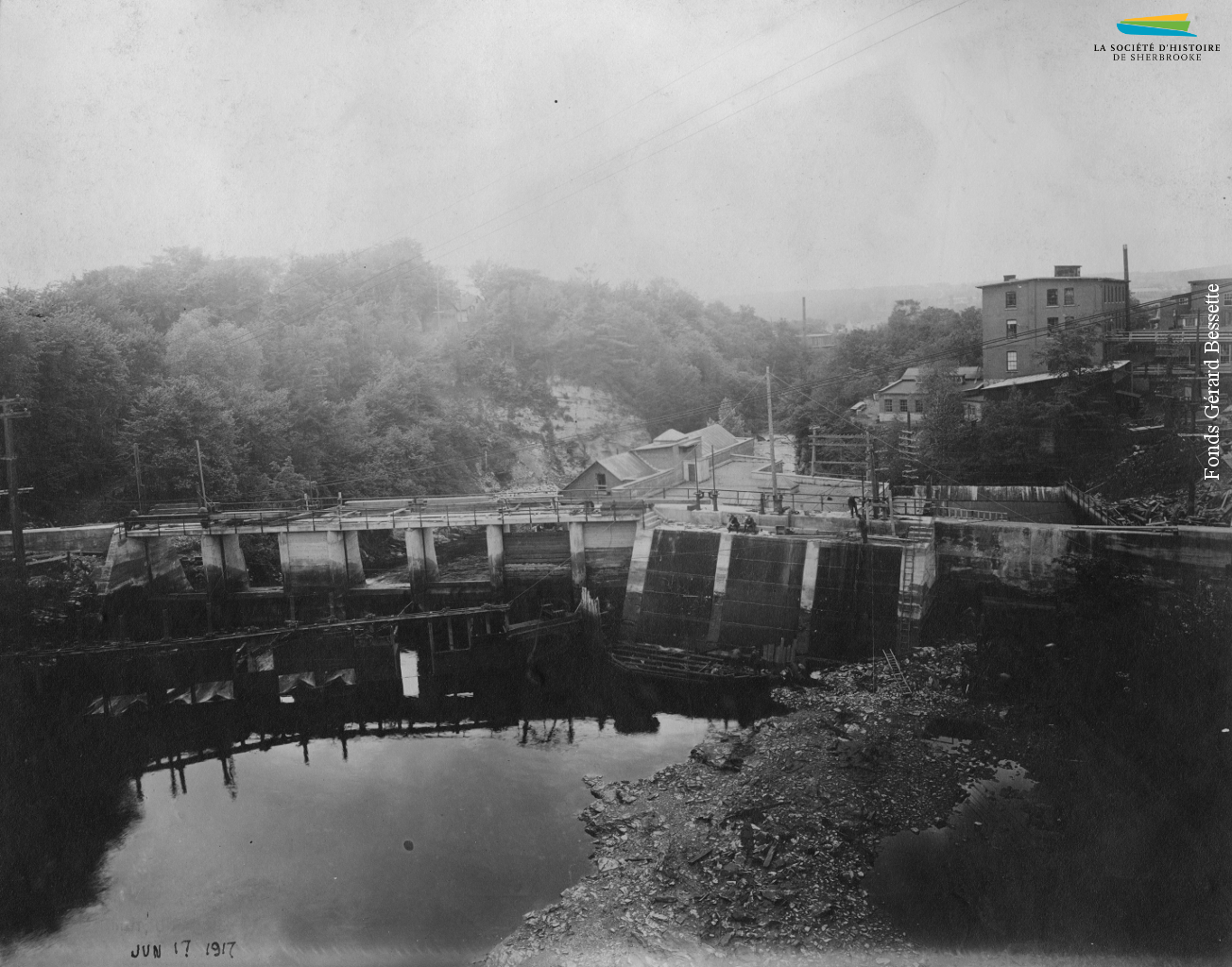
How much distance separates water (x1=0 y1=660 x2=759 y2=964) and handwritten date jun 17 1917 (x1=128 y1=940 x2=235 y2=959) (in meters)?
0.04

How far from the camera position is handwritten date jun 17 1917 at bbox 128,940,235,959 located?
365 inches

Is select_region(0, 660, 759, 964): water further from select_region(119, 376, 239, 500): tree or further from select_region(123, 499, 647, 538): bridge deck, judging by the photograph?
select_region(119, 376, 239, 500): tree

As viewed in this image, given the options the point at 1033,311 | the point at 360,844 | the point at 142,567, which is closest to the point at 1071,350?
the point at 1033,311

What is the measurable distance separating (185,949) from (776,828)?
7.82 meters

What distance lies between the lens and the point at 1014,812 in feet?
35.1

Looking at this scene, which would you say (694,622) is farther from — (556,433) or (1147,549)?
(556,433)

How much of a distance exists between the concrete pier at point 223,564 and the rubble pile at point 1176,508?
80.6ft

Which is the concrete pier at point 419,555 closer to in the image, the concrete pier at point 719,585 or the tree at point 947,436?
the concrete pier at point 719,585

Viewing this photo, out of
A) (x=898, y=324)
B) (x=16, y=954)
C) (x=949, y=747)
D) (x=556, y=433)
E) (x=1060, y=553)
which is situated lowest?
(x=16, y=954)

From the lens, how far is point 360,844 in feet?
36.7

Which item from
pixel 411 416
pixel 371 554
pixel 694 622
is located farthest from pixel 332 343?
pixel 694 622

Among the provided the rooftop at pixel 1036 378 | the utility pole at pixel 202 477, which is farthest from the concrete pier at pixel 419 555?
the rooftop at pixel 1036 378

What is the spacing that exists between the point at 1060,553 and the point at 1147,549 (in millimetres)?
1653

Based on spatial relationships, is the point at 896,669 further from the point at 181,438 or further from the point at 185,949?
the point at 181,438
